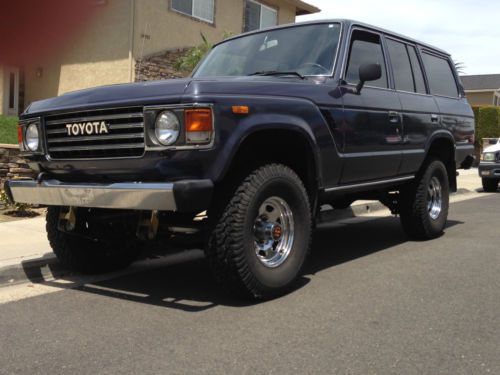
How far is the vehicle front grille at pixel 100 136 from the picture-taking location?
387cm

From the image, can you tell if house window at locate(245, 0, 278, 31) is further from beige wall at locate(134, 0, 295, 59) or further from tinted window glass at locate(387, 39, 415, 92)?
tinted window glass at locate(387, 39, 415, 92)

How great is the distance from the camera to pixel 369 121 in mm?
5250

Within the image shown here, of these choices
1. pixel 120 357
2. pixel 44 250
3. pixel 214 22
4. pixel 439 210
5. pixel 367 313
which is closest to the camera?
pixel 120 357

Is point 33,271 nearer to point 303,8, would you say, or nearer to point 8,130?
point 8,130

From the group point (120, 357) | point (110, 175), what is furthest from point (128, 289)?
point (120, 357)

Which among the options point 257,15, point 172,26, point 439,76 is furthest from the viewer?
point 257,15

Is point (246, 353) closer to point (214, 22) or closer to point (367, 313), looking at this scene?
point (367, 313)

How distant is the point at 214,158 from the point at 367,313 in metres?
1.54

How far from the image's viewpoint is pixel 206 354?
328 centimetres

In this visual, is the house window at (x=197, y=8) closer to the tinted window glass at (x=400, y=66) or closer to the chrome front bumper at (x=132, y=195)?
the tinted window glass at (x=400, y=66)

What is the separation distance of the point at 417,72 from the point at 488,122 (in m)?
20.1

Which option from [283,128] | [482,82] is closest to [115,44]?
[283,128]

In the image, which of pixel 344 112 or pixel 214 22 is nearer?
pixel 344 112

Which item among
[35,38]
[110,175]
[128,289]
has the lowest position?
[128,289]
